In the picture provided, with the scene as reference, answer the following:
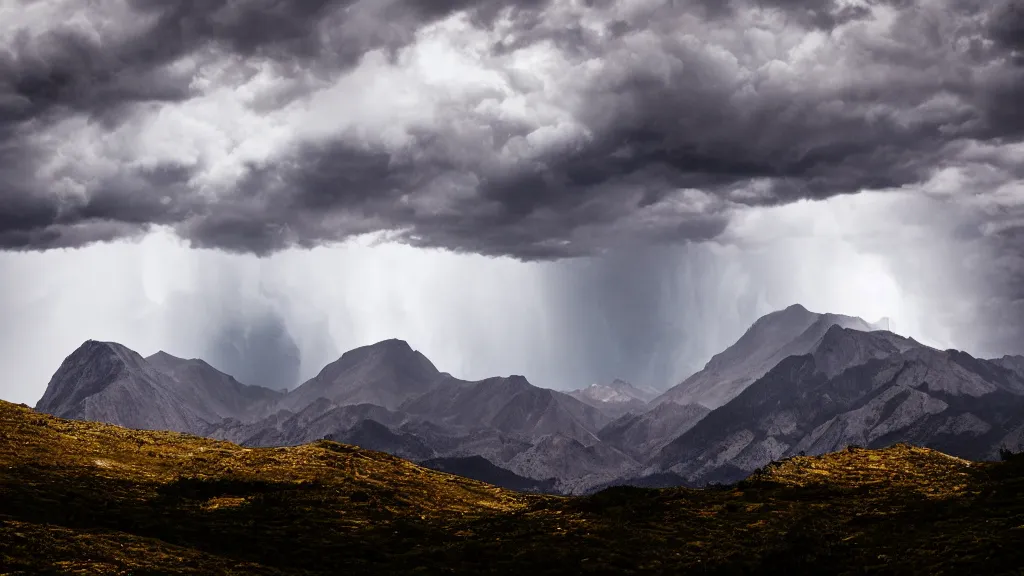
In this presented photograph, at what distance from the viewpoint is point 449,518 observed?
10969 centimetres

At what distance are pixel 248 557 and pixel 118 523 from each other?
13.7m

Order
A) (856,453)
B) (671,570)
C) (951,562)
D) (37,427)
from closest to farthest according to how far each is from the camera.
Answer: (951,562)
(671,570)
(37,427)
(856,453)

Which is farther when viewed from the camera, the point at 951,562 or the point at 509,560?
the point at 509,560

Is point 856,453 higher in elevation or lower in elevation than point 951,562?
higher

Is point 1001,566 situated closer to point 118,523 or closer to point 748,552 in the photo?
point 748,552

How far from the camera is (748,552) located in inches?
3287

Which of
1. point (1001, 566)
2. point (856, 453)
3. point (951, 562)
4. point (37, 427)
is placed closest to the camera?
point (1001, 566)

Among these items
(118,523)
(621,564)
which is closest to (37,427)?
(118,523)

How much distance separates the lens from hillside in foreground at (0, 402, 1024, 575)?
251ft

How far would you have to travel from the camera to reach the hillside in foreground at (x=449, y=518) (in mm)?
76625

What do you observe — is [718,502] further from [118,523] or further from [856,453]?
[118,523]

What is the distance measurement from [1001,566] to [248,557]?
59593 millimetres

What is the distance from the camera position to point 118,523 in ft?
286

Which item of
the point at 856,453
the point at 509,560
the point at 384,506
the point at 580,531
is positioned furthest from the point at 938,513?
the point at 384,506
